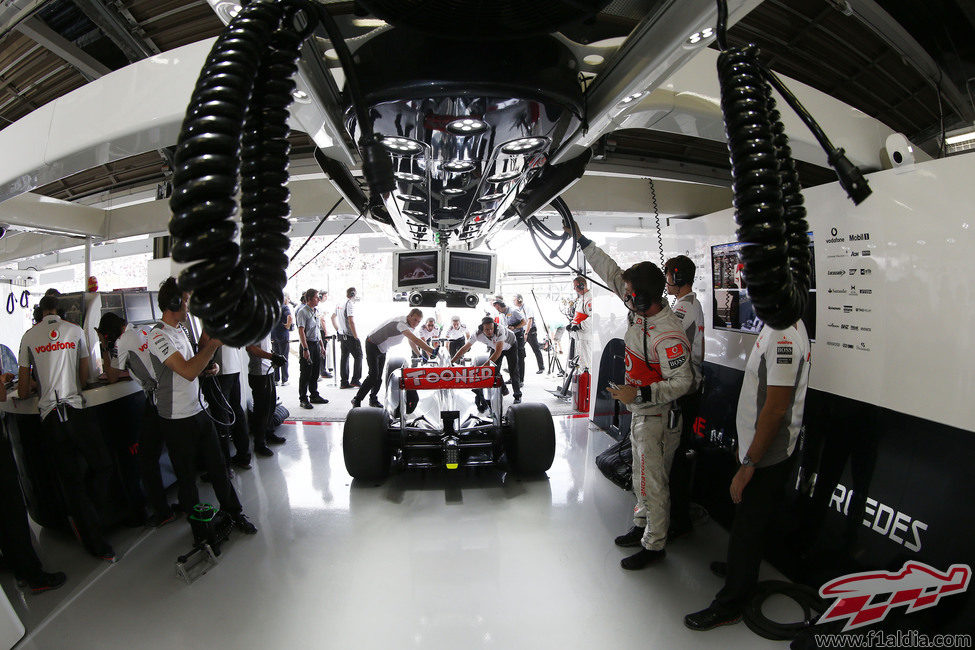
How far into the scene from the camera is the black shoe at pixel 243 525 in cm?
290

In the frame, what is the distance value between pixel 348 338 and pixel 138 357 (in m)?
4.92

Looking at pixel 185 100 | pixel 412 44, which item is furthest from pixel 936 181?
pixel 185 100

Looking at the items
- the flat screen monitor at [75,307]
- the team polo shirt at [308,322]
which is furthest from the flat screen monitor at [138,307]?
the team polo shirt at [308,322]

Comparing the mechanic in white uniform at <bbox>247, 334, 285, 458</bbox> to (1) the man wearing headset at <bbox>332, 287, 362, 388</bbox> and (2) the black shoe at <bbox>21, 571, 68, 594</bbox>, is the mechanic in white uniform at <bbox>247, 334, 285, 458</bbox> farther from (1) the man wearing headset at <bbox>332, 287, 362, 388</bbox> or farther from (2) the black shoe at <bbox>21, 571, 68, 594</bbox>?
(1) the man wearing headset at <bbox>332, 287, 362, 388</bbox>

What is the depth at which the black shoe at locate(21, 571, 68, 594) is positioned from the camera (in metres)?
2.37

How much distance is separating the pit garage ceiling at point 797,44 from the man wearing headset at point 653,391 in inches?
40.1

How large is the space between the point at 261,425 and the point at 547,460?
291cm

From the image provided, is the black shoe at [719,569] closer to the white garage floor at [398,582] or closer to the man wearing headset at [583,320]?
the white garage floor at [398,582]

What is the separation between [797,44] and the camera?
2.67m

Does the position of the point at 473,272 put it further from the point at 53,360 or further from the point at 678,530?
the point at 53,360

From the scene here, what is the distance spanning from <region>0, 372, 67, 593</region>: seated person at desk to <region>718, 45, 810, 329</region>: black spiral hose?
346 cm

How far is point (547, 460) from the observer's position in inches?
140

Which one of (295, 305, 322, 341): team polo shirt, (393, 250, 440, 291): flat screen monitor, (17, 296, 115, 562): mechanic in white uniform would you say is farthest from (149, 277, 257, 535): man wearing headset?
(295, 305, 322, 341): team polo shirt

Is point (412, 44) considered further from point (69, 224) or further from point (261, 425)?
point (69, 224)
